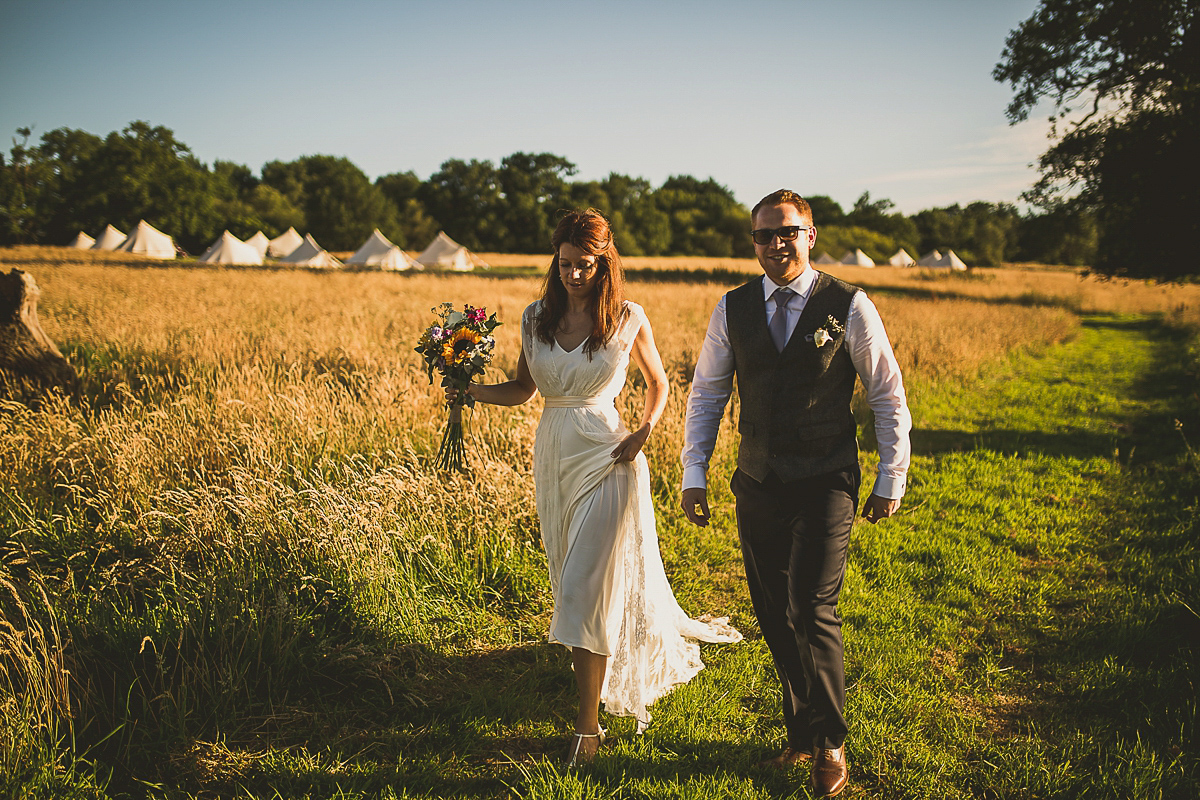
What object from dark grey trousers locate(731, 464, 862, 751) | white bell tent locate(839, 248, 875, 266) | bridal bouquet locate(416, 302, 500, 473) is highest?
white bell tent locate(839, 248, 875, 266)

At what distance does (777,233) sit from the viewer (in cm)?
262

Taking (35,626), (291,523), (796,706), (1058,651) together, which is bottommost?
(1058,651)

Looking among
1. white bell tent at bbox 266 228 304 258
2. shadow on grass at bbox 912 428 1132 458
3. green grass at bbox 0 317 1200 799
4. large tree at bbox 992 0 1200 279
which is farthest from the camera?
white bell tent at bbox 266 228 304 258

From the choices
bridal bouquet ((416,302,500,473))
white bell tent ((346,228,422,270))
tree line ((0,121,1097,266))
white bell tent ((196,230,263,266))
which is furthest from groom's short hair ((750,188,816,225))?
tree line ((0,121,1097,266))

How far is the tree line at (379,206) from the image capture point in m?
69.4

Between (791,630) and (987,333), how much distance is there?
15533mm

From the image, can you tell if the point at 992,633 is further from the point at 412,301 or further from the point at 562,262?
the point at 412,301

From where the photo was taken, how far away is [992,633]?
4.05m

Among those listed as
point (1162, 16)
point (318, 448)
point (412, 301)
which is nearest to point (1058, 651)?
point (318, 448)

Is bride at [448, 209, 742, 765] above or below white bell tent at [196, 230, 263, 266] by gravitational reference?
below

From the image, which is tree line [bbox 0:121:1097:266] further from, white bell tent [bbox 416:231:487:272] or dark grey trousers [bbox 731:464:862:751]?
dark grey trousers [bbox 731:464:862:751]

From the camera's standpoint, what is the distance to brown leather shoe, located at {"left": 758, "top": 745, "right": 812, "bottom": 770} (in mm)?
2867

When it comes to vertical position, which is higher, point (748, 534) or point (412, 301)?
point (412, 301)

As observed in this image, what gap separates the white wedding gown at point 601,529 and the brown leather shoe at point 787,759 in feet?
1.98
